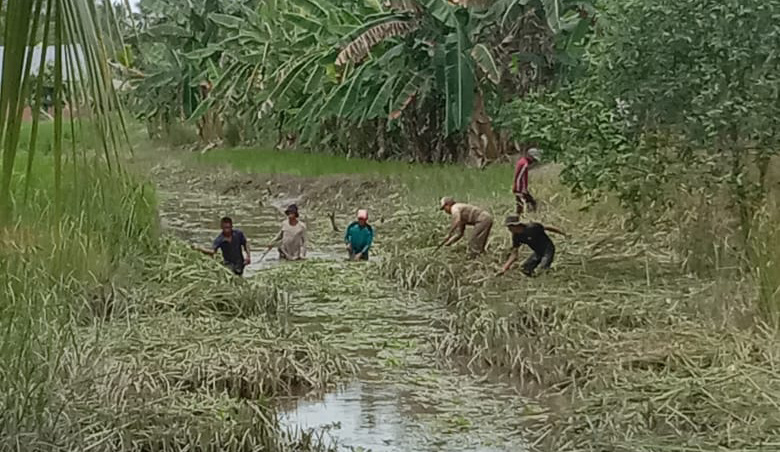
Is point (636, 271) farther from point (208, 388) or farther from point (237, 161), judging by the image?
point (237, 161)

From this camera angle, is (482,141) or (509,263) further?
(482,141)

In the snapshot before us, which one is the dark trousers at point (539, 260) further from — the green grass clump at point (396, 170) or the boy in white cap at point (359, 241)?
the green grass clump at point (396, 170)

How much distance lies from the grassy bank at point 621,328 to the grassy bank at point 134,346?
966mm

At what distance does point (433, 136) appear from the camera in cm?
1487

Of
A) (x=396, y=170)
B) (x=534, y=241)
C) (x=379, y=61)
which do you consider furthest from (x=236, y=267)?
(x=396, y=170)

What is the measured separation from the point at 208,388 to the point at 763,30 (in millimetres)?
3489

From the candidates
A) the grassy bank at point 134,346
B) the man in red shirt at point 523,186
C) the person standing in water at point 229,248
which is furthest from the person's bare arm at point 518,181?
the grassy bank at point 134,346

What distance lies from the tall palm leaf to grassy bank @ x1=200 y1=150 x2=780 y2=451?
300 cm

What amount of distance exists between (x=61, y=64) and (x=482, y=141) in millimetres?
12256

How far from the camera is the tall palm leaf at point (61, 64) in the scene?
1.20m

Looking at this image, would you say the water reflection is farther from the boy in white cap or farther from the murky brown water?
the boy in white cap

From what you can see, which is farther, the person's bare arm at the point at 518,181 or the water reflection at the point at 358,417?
the person's bare arm at the point at 518,181

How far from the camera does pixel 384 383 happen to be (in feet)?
17.0

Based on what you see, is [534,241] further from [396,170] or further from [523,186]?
[396,170]
